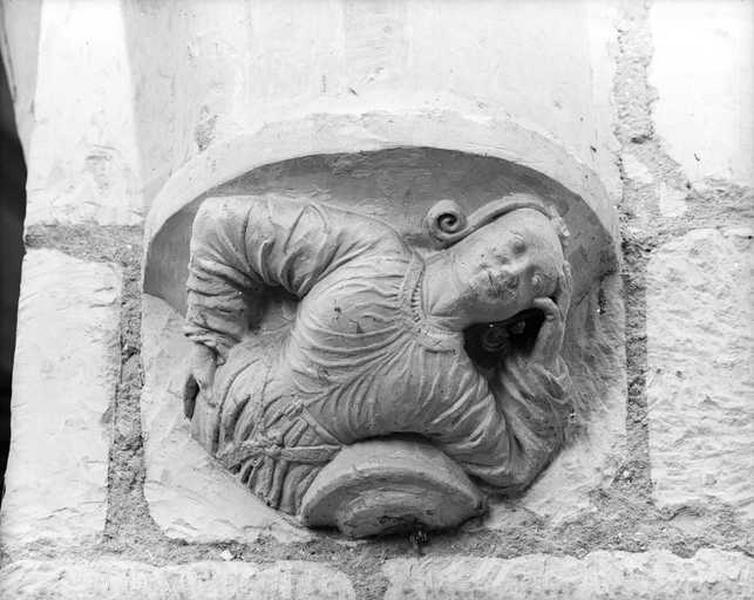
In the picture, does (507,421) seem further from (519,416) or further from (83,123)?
(83,123)

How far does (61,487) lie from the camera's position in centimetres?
177

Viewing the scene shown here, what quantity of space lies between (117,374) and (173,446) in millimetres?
108

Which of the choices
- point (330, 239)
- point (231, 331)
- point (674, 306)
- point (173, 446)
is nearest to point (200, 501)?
point (173, 446)

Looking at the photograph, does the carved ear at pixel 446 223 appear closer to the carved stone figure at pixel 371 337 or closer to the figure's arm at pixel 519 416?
the carved stone figure at pixel 371 337

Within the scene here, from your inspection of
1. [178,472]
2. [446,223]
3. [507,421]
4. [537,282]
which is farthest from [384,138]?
[178,472]

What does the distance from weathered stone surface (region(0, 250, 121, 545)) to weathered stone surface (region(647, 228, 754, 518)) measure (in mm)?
594

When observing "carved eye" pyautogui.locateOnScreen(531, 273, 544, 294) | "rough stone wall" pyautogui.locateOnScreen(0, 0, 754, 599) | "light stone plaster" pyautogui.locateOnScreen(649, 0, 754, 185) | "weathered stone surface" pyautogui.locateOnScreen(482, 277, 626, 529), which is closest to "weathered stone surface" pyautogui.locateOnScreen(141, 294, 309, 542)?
"rough stone wall" pyautogui.locateOnScreen(0, 0, 754, 599)

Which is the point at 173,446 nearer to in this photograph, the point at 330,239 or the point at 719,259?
the point at 330,239

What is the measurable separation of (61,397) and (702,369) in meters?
0.69

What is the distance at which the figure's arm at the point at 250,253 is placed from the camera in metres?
1.64

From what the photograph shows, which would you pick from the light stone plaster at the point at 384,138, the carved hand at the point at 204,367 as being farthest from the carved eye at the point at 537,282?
the carved hand at the point at 204,367

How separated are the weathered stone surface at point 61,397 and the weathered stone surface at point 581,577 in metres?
0.35

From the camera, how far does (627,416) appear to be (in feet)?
5.81

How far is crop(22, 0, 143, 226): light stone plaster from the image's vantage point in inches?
75.0
